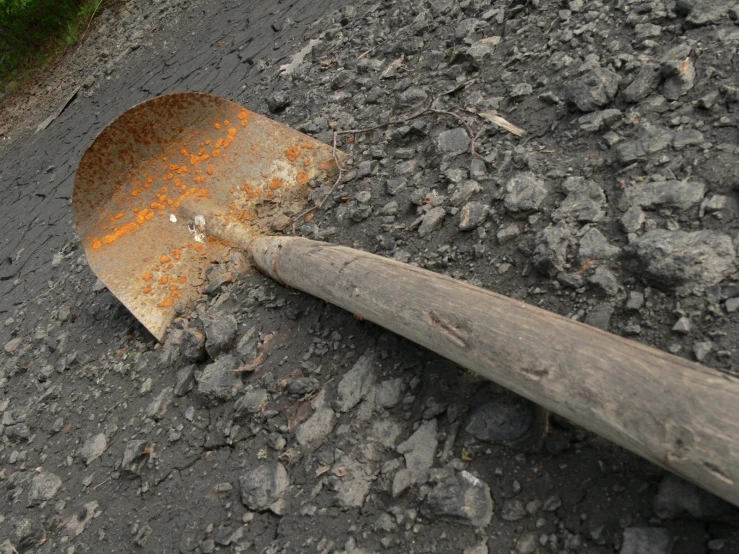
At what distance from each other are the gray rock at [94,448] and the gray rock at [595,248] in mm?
1873

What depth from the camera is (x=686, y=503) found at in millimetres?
1330

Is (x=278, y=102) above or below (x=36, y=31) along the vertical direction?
below

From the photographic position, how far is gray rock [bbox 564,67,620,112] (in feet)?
7.45

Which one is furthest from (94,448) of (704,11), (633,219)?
(704,11)

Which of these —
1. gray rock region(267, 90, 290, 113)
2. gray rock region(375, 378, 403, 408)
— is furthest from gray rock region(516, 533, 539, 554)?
gray rock region(267, 90, 290, 113)

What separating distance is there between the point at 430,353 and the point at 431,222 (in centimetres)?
59

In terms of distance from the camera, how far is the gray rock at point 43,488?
2.30 metres

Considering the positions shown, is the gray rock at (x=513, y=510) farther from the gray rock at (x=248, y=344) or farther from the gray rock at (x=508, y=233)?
the gray rock at (x=248, y=344)

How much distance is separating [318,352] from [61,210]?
9.81ft

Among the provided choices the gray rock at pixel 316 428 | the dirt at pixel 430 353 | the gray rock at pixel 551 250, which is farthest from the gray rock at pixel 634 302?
the gray rock at pixel 316 428

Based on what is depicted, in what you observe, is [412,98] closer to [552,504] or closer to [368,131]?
[368,131]

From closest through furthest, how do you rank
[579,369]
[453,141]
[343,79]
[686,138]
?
[579,369], [686,138], [453,141], [343,79]

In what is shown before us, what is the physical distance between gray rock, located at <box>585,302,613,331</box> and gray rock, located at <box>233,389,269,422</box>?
110 centimetres

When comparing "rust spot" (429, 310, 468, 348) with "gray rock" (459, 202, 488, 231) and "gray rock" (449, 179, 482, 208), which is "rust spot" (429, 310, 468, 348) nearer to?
Result: "gray rock" (459, 202, 488, 231)
